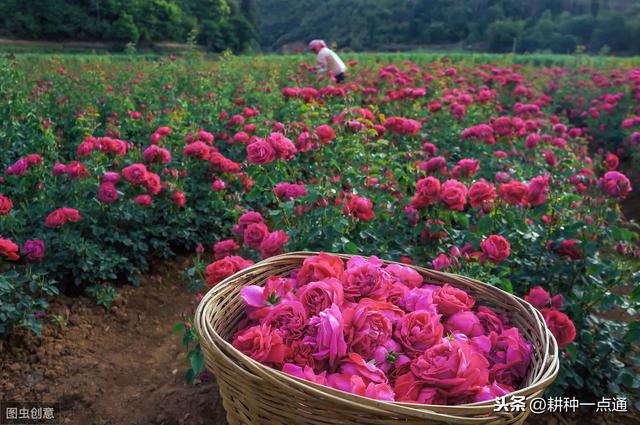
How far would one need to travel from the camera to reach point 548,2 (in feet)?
92.9

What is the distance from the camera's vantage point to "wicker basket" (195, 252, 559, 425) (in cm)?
88

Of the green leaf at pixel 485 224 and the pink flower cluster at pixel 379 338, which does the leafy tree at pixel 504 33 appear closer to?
the green leaf at pixel 485 224

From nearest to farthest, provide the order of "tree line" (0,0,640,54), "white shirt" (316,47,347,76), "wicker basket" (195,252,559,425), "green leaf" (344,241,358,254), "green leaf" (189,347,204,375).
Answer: "wicker basket" (195,252,559,425), "green leaf" (189,347,204,375), "green leaf" (344,241,358,254), "white shirt" (316,47,347,76), "tree line" (0,0,640,54)

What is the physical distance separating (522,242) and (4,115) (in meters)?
3.94

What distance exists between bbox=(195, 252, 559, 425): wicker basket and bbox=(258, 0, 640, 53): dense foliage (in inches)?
1069

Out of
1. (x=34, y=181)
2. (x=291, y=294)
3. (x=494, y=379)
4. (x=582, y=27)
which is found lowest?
(x=34, y=181)

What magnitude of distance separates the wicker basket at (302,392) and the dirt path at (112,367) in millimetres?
929

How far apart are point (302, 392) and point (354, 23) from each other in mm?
32775

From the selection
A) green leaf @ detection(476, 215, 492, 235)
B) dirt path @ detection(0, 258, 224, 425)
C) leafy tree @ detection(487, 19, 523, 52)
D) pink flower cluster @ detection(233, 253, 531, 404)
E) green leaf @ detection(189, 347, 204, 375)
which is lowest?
dirt path @ detection(0, 258, 224, 425)

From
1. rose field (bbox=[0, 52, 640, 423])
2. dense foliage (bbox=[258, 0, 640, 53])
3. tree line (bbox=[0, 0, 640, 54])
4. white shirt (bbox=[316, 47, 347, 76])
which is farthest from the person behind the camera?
dense foliage (bbox=[258, 0, 640, 53])

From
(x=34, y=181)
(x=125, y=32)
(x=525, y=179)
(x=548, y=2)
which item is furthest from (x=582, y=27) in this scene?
(x=34, y=181)

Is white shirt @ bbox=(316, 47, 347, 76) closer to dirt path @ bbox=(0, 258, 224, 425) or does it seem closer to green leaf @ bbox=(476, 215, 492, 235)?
dirt path @ bbox=(0, 258, 224, 425)

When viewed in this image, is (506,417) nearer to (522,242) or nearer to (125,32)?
(522,242)

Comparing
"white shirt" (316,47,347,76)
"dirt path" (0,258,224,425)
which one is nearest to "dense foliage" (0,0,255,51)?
"white shirt" (316,47,347,76)
